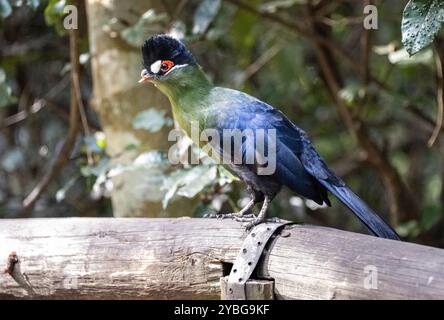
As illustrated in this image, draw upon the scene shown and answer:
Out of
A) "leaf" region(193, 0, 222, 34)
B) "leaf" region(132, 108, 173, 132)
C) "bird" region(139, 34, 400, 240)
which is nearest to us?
"bird" region(139, 34, 400, 240)

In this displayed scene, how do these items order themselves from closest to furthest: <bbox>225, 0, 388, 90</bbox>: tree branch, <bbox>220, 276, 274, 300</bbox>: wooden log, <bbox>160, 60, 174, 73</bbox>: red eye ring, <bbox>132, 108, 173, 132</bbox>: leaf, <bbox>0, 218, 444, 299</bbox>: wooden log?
<bbox>0, 218, 444, 299</bbox>: wooden log, <bbox>220, 276, 274, 300</bbox>: wooden log, <bbox>160, 60, 174, 73</bbox>: red eye ring, <bbox>132, 108, 173, 132</bbox>: leaf, <bbox>225, 0, 388, 90</bbox>: tree branch

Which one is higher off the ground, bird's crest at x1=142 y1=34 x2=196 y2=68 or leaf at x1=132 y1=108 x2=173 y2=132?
bird's crest at x1=142 y1=34 x2=196 y2=68

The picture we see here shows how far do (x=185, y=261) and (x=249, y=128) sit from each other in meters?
0.45

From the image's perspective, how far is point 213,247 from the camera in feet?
6.41

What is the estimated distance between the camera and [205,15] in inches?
115

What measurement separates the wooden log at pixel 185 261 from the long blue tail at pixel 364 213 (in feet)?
0.56

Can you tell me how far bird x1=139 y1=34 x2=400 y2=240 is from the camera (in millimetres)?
2096

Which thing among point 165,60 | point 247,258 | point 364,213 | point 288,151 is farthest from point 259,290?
point 165,60

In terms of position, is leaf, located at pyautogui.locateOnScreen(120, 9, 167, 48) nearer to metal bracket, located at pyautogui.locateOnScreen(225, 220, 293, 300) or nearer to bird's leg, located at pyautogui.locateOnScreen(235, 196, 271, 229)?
bird's leg, located at pyautogui.locateOnScreen(235, 196, 271, 229)

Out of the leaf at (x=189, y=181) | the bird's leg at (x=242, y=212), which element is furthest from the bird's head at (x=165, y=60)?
the bird's leg at (x=242, y=212)

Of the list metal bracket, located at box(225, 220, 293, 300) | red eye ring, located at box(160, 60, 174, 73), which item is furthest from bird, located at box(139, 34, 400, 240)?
metal bracket, located at box(225, 220, 293, 300)

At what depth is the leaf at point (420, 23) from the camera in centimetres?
179
